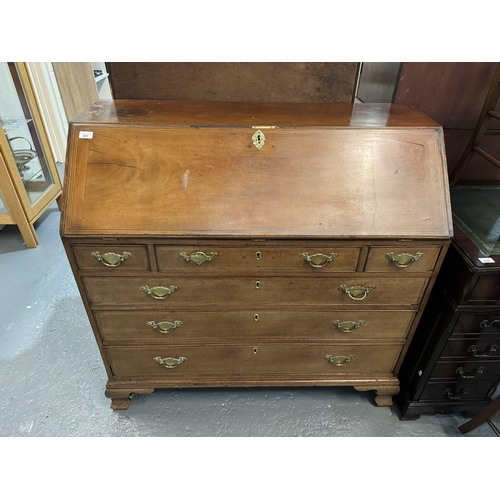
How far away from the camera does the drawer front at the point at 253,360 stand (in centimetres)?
161

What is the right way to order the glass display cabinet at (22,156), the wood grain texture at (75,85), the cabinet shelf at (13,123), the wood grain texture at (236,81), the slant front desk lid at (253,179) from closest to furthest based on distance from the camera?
1. the slant front desk lid at (253,179)
2. the wood grain texture at (236,81)
3. the glass display cabinet at (22,156)
4. the cabinet shelf at (13,123)
5. the wood grain texture at (75,85)

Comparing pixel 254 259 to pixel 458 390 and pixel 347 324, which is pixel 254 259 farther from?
pixel 458 390

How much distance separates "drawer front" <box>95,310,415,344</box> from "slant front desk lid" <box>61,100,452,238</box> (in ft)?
1.33

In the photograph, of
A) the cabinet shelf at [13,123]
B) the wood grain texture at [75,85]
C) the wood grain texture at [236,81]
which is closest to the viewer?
the wood grain texture at [236,81]

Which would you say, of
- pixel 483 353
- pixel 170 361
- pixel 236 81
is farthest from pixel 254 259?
pixel 483 353

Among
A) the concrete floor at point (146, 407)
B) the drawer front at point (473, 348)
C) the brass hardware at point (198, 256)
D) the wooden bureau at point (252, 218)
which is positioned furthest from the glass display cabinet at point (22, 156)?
the drawer front at point (473, 348)

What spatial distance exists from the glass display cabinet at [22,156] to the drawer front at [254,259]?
6.21 feet

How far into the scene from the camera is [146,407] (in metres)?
1.78

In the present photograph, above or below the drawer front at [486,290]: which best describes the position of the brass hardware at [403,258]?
above

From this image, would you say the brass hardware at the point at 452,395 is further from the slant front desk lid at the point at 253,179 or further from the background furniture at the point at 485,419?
the slant front desk lid at the point at 253,179

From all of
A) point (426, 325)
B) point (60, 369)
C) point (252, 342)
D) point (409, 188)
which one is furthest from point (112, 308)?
point (426, 325)

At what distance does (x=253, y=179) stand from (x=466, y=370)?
51.3 inches

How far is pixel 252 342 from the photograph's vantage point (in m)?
1.59

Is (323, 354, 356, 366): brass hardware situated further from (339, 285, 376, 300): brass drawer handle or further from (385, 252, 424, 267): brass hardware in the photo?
(385, 252, 424, 267): brass hardware
